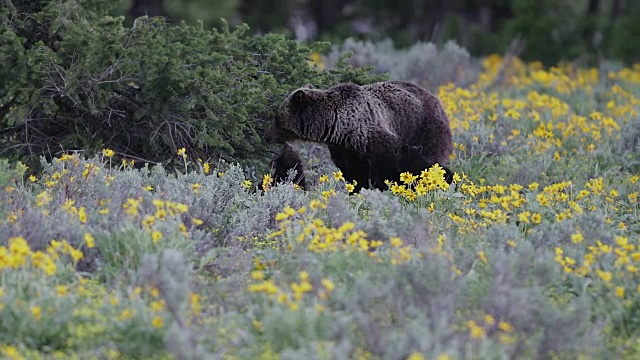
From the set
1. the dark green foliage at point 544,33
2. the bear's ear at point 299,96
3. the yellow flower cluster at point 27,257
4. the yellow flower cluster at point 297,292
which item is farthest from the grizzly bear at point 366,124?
the dark green foliage at point 544,33

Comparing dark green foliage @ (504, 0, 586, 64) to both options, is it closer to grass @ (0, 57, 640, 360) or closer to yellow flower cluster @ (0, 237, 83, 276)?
grass @ (0, 57, 640, 360)

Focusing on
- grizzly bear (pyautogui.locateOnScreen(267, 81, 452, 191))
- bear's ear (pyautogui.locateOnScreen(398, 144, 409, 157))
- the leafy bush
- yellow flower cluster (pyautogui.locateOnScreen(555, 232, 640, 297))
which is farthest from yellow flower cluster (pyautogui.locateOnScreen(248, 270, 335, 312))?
the leafy bush

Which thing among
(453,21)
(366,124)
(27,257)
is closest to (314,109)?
(366,124)

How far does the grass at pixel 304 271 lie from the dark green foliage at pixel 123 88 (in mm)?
781

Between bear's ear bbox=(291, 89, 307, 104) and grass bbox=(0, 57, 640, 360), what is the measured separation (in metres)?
0.85

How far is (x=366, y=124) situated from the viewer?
8.88m

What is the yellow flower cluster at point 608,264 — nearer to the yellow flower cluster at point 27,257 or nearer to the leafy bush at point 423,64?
the yellow flower cluster at point 27,257

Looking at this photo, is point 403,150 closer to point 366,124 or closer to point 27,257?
point 366,124

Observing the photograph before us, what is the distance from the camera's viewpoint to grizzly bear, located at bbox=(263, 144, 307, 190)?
929 cm

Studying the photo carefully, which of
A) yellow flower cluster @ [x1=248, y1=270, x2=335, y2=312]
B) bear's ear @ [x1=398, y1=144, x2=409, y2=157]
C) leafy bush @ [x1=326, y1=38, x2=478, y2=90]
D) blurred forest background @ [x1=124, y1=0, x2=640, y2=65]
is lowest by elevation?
blurred forest background @ [x1=124, y1=0, x2=640, y2=65]

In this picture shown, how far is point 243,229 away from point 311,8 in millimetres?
31463

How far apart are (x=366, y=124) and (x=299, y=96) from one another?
25.4 inches

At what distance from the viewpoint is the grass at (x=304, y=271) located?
16.4ft

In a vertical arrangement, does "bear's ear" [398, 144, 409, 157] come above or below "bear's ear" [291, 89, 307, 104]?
below
